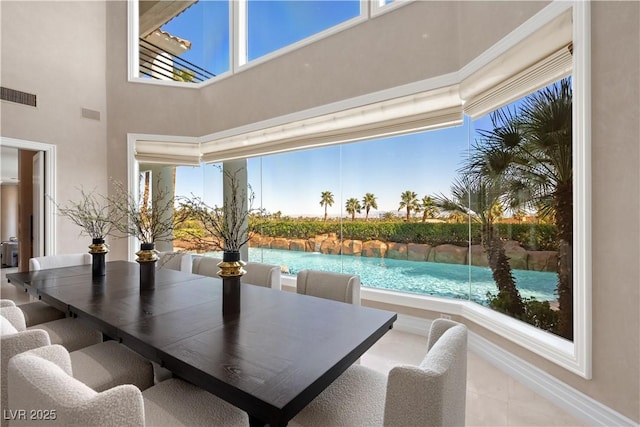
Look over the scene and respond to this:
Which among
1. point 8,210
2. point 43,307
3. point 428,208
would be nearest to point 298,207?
point 428,208

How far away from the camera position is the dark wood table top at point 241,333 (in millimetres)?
982

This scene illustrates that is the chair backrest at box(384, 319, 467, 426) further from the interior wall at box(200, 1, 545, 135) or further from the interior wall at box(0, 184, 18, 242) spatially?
the interior wall at box(0, 184, 18, 242)

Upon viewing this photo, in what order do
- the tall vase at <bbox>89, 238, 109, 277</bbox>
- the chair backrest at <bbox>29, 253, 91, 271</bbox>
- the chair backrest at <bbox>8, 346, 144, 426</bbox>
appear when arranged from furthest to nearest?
the chair backrest at <bbox>29, 253, 91, 271</bbox>
the tall vase at <bbox>89, 238, 109, 277</bbox>
the chair backrest at <bbox>8, 346, 144, 426</bbox>

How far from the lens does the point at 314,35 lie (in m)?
3.77

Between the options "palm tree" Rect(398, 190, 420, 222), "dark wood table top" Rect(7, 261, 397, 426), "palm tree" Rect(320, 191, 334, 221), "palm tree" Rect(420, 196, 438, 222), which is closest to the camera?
"dark wood table top" Rect(7, 261, 397, 426)

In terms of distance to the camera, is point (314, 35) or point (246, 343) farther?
point (314, 35)

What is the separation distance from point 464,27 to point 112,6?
521 cm

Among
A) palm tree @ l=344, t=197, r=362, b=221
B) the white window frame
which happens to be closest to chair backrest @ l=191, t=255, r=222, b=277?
palm tree @ l=344, t=197, r=362, b=221

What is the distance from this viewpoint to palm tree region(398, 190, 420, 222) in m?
3.58

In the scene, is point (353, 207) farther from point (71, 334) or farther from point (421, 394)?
point (421, 394)

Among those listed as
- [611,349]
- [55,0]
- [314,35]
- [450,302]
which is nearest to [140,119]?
[55,0]

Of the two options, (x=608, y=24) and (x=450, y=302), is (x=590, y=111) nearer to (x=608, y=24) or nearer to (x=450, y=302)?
(x=608, y=24)

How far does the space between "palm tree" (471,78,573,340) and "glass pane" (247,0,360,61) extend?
7.24 feet

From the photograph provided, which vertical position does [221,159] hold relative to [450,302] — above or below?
above
